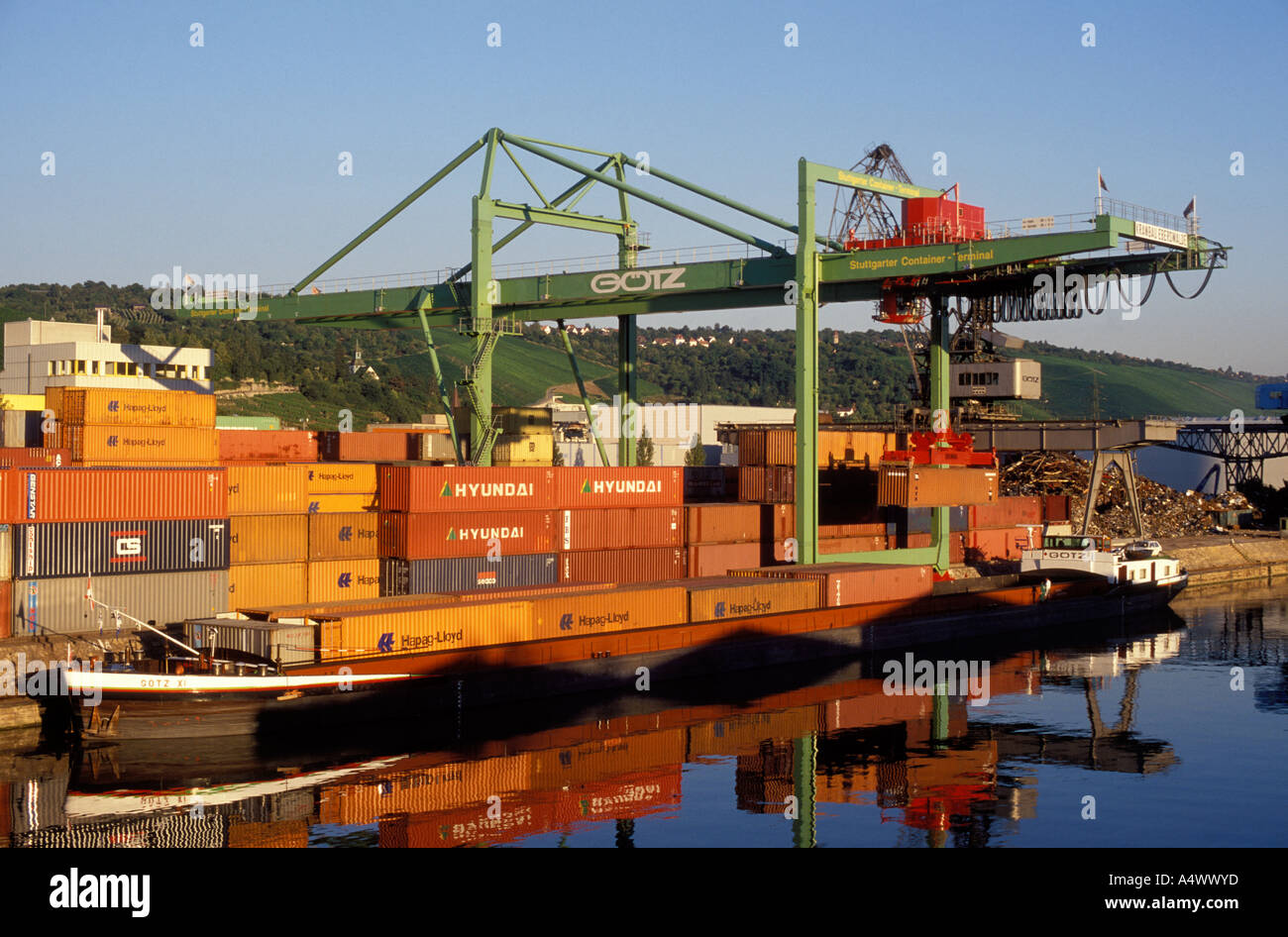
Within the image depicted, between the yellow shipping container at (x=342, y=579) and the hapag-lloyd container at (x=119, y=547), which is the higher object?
the hapag-lloyd container at (x=119, y=547)

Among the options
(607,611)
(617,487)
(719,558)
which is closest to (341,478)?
(607,611)

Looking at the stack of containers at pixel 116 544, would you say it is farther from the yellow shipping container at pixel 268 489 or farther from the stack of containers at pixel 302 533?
the yellow shipping container at pixel 268 489

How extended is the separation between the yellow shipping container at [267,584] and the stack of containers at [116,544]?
2.83 ft

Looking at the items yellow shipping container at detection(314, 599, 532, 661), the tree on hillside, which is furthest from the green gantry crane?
the tree on hillside

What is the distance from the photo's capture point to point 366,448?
216 feet

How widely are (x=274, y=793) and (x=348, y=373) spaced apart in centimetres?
13570

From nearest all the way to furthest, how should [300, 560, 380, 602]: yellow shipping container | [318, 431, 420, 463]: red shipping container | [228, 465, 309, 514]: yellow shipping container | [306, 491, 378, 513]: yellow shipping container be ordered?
[228, 465, 309, 514]: yellow shipping container, [300, 560, 380, 602]: yellow shipping container, [306, 491, 378, 513]: yellow shipping container, [318, 431, 420, 463]: red shipping container

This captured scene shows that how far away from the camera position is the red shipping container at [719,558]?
5331cm

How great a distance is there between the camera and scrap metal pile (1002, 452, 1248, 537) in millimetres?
84000

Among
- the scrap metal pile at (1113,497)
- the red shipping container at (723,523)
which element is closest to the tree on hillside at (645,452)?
the scrap metal pile at (1113,497)

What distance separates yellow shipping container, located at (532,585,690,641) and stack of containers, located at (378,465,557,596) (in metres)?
4.55

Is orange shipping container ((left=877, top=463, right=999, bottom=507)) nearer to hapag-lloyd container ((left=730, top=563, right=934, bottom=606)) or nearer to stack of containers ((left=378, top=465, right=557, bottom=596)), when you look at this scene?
hapag-lloyd container ((left=730, top=563, right=934, bottom=606))

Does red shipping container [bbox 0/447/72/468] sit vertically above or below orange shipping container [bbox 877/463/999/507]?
above
